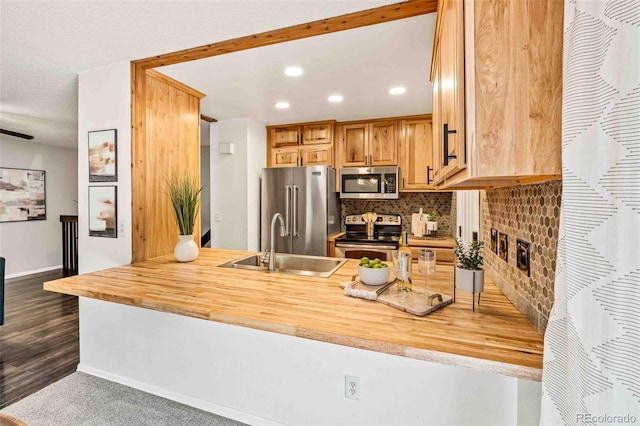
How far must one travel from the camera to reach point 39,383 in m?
2.10

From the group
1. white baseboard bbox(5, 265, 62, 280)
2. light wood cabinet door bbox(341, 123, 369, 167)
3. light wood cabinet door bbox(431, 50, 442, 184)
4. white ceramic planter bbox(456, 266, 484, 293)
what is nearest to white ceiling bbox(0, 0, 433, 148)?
light wood cabinet door bbox(431, 50, 442, 184)

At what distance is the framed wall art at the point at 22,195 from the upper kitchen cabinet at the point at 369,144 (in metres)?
5.48

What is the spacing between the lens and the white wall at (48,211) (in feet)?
16.3

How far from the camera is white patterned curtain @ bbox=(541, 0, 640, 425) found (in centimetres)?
54

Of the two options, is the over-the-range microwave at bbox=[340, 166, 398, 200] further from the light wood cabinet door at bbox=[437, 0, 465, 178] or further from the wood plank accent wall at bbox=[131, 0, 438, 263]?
the light wood cabinet door at bbox=[437, 0, 465, 178]

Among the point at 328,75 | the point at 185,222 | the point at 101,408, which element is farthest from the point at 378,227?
the point at 101,408

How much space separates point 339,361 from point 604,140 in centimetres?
128

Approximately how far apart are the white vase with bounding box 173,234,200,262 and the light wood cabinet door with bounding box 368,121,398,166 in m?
2.41

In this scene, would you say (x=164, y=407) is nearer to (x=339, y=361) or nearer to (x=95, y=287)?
(x=95, y=287)

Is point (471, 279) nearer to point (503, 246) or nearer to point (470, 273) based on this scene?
point (470, 273)

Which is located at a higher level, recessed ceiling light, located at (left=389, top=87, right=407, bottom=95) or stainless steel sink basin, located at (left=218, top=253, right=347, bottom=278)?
recessed ceiling light, located at (left=389, top=87, right=407, bottom=95)

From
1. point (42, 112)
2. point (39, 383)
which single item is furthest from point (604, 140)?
point (42, 112)

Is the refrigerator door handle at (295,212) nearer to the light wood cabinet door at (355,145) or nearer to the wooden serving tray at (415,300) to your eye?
the light wood cabinet door at (355,145)

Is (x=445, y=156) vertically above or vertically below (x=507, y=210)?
above
